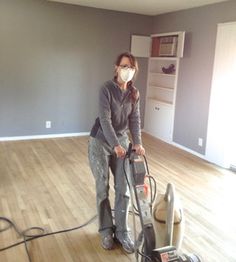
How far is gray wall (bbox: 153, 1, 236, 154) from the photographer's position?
4.46 m

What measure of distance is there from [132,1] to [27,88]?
2151mm

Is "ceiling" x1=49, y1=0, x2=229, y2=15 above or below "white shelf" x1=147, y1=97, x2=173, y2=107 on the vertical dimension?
above

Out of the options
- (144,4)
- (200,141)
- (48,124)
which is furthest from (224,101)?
(48,124)

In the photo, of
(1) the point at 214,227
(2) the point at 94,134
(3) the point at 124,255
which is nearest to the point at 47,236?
(3) the point at 124,255

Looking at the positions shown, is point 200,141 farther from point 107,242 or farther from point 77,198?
point 107,242

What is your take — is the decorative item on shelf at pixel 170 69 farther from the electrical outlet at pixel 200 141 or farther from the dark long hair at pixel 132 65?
the dark long hair at pixel 132 65

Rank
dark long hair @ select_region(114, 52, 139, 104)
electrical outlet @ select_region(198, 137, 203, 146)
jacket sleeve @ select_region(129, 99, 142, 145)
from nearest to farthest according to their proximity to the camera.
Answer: dark long hair @ select_region(114, 52, 139, 104)
jacket sleeve @ select_region(129, 99, 142, 145)
electrical outlet @ select_region(198, 137, 203, 146)

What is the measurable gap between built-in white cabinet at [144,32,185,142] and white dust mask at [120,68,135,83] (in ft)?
9.69

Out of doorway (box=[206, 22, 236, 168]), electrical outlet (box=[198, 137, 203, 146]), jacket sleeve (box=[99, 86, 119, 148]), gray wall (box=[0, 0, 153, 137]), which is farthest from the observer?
gray wall (box=[0, 0, 153, 137])

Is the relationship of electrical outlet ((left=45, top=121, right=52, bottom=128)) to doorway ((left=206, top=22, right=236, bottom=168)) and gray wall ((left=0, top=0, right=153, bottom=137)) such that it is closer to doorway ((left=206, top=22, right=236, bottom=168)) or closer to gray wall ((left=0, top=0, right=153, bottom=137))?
gray wall ((left=0, top=0, right=153, bottom=137))

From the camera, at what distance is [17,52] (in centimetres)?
493

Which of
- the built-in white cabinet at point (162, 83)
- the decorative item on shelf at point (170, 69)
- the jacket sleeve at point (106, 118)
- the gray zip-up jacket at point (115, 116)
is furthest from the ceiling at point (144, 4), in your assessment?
the jacket sleeve at point (106, 118)

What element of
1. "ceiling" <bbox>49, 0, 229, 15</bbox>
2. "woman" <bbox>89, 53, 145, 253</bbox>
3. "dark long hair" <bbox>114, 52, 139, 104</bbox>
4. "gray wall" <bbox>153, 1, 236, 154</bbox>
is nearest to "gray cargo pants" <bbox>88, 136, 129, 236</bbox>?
"woman" <bbox>89, 53, 145, 253</bbox>

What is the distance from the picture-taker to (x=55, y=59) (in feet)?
17.1
